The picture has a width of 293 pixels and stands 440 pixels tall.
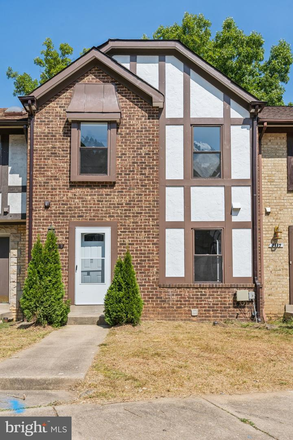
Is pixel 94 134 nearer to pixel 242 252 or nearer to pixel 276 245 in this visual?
pixel 242 252

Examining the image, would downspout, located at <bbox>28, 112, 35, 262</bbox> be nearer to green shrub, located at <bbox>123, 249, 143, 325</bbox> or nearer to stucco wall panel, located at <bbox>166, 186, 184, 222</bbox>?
green shrub, located at <bbox>123, 249, 143, 325</bbox>

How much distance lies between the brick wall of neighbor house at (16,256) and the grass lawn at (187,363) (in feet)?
13.1

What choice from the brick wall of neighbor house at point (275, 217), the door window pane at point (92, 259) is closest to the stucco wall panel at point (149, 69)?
the brick wall of neighbor house at point (275, 217)

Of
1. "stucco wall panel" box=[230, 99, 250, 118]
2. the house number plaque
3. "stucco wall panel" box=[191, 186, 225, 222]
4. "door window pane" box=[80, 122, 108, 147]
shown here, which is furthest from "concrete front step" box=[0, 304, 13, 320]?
"stucco wall panel" box=[230, 99, 250, 118]

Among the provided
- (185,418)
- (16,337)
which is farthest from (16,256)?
(185,418)

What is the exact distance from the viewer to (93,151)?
453 inches

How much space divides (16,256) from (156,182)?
14.7 feet

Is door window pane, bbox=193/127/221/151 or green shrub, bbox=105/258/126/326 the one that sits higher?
door window pane, bbox=193/127/221/151

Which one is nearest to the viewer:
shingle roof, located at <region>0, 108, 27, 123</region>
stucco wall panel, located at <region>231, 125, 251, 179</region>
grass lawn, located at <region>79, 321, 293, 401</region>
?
grass lawn, located at <region>79, 321, 293, 401</region>

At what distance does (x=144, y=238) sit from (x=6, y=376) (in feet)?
19.3

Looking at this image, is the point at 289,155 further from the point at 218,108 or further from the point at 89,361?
the point at 89,361

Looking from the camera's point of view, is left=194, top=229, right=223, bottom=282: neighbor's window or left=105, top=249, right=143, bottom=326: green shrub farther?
left=194, top=229, right=223, bottom=282: neighbor's window

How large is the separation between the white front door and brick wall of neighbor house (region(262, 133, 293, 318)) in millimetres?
4296

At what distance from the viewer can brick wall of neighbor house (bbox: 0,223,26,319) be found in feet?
40.9
